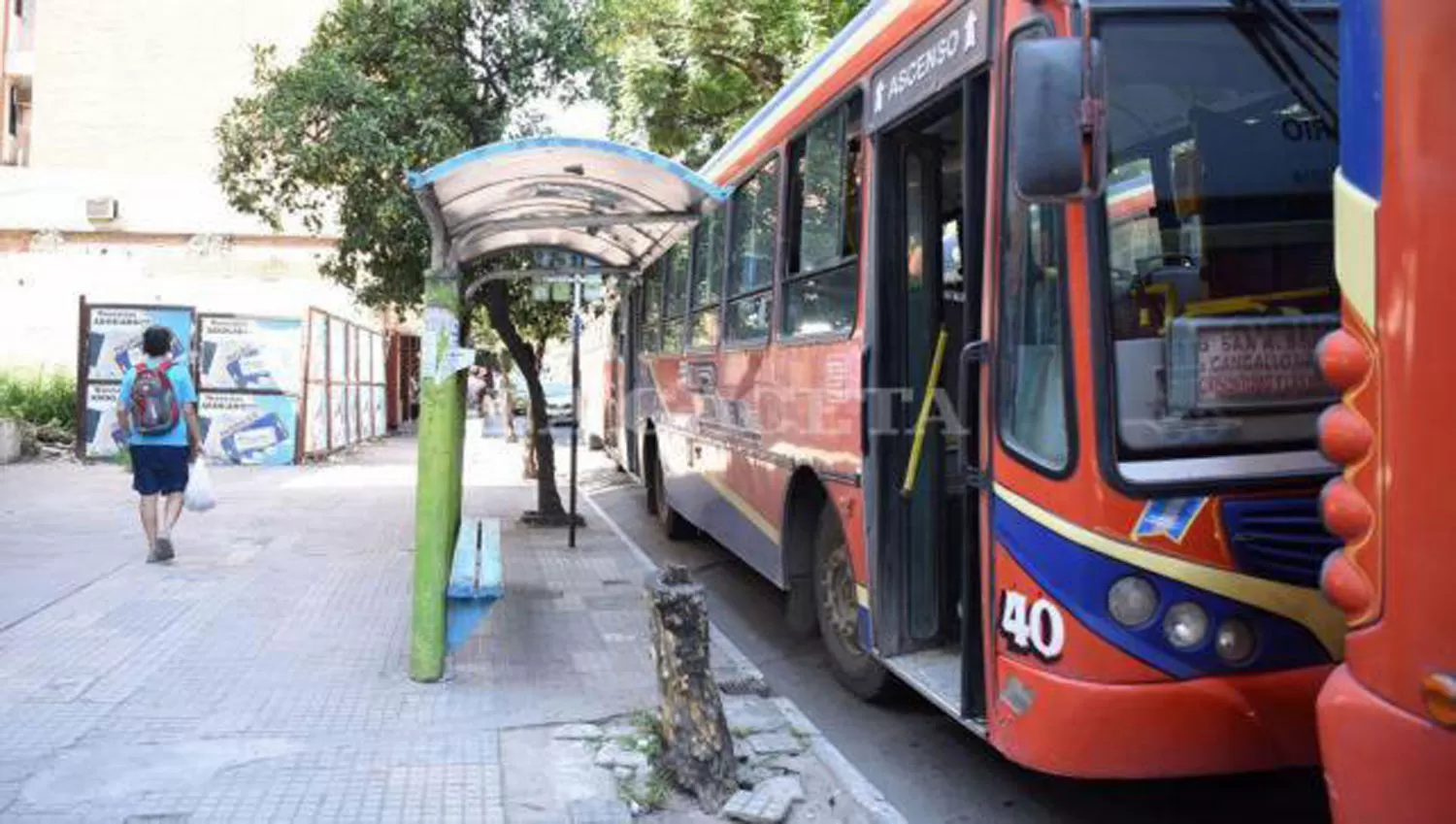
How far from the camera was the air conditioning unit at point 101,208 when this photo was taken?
26562 mm

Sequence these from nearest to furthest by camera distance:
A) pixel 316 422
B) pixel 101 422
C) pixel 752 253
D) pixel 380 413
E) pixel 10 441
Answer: pixel 752 253
pixel 10 441
pixel 101 422
pixel 316 422
pixel 380 413

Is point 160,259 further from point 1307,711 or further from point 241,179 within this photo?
point 1307,711

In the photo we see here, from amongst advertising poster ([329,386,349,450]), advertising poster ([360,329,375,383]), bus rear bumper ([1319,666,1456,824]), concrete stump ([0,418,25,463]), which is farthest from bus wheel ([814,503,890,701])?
advertising poster ([360,329,375,383])

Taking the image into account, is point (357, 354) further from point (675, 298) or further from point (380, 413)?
point (675, 298)

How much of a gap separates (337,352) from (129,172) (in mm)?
17399

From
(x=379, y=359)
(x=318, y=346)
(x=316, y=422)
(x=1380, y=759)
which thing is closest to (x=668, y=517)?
(x=318, y=346)

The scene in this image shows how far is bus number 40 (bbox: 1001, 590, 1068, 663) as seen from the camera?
3703 millimetres

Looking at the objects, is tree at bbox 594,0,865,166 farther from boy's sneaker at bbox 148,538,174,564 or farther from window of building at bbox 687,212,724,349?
boy's sneaker at bbox 148,538,174,564

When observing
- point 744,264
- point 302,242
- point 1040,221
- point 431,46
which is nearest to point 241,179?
point 431,46

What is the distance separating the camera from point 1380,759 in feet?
8.54

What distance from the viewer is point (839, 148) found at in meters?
6.05

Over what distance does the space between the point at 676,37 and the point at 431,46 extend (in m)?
4.48

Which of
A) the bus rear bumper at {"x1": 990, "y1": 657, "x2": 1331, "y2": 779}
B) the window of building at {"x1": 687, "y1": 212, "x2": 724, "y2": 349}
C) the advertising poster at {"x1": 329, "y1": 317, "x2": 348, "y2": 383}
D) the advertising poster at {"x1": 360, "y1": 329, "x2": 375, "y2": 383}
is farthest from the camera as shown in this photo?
the advertising poster at {"x1": 360, "y1": 329, "x2": 375, "y2": 383}

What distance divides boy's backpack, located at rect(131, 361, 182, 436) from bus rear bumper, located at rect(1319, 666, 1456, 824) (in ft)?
27.8
